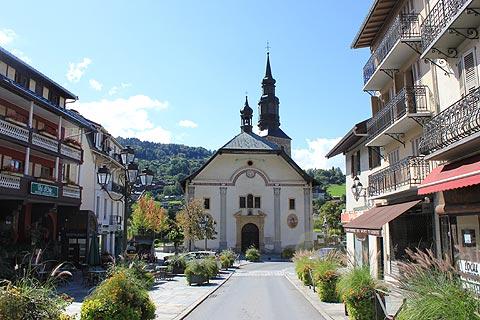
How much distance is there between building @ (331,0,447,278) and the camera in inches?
646

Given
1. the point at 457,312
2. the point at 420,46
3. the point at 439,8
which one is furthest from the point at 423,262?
the point at 420,46

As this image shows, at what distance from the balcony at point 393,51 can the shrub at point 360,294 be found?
9.07 meters

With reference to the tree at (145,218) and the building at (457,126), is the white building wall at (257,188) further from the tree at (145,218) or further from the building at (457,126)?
the building at (457,126)

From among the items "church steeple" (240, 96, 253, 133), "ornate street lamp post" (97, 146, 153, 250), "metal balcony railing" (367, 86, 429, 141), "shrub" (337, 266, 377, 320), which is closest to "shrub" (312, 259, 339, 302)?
"shrub" (337, 266, 377, 320)

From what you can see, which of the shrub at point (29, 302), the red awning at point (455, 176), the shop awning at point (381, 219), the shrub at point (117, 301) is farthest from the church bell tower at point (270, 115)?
the shrub at point (29, 302)

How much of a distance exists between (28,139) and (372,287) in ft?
63.5

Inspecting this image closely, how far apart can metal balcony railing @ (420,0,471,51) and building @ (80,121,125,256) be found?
2462 cm

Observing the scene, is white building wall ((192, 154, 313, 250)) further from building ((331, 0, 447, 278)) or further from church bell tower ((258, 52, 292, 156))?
building ((331, 0, 447, 278))

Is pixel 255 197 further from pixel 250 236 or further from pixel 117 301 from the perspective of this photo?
pixel 117 301

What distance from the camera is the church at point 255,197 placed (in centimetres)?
5397

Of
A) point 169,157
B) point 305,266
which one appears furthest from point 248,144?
point 169,157

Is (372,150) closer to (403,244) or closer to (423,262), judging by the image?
(403,244)

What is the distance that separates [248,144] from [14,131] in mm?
37101

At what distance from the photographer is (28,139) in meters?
23.7
